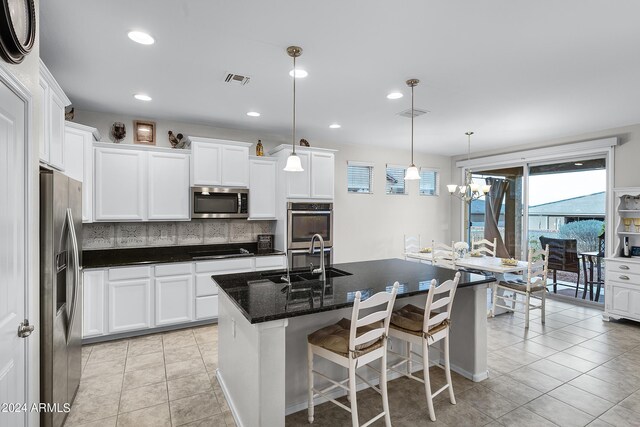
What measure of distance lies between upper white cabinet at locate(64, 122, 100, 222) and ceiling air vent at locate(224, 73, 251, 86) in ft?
5.60

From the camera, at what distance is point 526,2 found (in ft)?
6.36

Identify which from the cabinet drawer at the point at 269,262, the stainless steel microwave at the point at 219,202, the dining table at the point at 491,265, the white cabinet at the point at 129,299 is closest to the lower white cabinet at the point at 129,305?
the white cabinet at the point at 129,299

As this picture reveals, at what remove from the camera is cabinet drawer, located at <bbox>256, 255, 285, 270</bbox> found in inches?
174

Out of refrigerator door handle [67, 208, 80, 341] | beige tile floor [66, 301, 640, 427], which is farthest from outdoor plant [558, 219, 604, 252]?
refrigerator door handle [67, 208, 80, 341]

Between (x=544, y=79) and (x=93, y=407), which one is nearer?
(x=93, y=407)

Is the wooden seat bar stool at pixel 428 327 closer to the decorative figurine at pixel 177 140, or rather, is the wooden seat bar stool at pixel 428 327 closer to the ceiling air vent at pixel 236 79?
the ceiling air vent at pixel 236 79

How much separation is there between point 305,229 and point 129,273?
2182 mm

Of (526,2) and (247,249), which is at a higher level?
(526,2)

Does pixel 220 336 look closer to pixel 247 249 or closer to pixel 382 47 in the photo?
pixel 247 249

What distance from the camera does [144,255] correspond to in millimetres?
4203

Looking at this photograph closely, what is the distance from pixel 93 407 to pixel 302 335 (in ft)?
5.34

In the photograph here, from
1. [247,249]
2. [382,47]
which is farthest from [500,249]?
[382,47]

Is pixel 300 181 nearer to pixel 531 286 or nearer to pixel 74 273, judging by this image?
pixel 74 273

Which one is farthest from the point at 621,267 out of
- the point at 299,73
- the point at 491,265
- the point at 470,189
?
the point at 299,73
